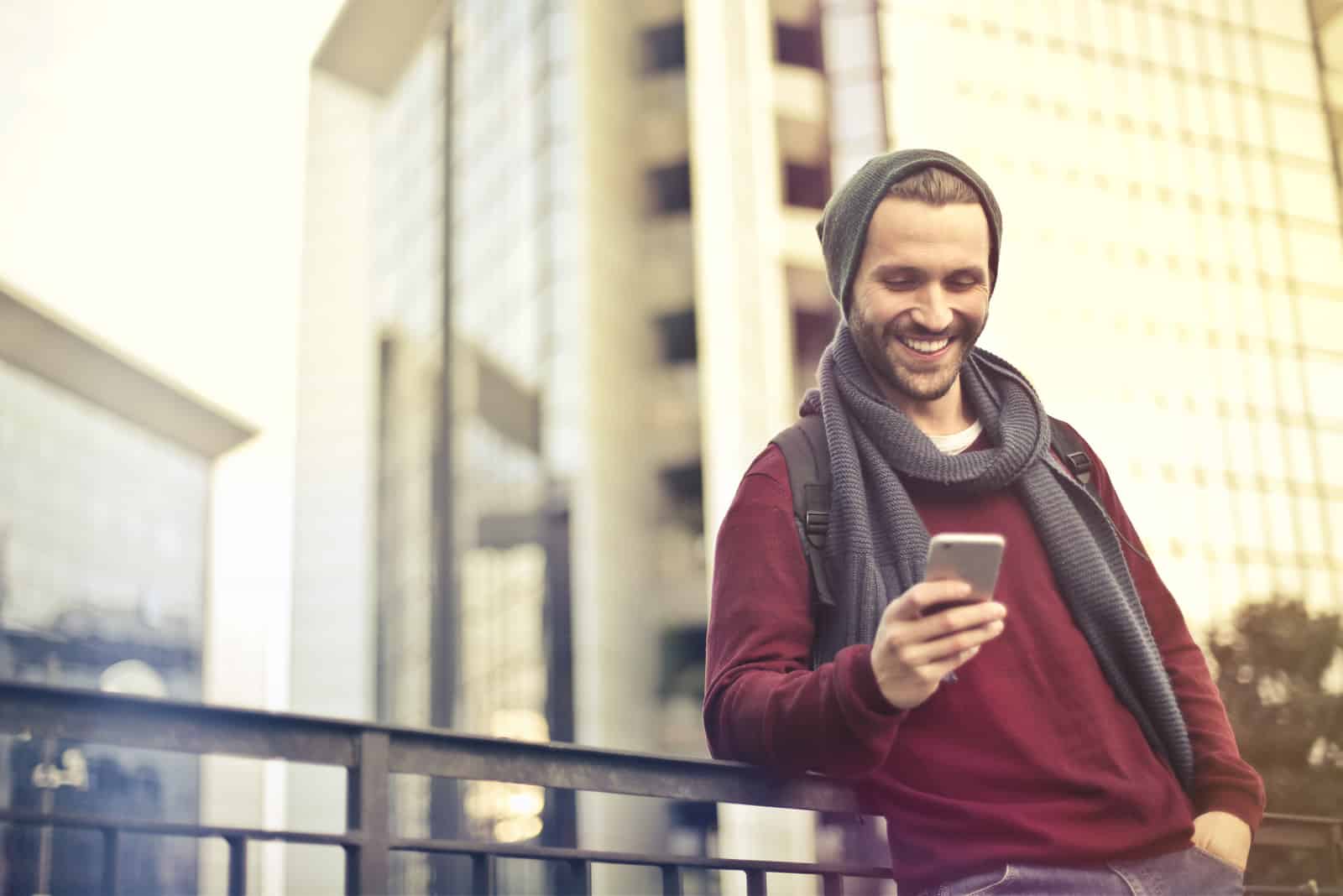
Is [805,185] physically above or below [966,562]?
above

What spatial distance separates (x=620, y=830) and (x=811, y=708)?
30400 millimetres

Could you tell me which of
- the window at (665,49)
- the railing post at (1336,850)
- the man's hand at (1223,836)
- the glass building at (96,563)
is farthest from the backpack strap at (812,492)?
the window at (665,49)

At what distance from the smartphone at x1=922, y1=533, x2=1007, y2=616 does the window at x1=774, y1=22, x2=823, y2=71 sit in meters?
33.6

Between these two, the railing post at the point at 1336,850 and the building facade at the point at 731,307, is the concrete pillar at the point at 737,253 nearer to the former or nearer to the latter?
the building facade at the point at 731,307

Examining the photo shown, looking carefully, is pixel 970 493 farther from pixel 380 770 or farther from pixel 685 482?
pixel 685 482

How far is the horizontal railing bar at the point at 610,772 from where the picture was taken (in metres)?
2.03

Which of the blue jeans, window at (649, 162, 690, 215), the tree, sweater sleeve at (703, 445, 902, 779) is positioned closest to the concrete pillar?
window at (649, 162, 690, 215)

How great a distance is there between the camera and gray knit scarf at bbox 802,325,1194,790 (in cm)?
216

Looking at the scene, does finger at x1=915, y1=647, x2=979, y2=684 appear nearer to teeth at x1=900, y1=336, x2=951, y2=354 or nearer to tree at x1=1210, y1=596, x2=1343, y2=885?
teeth at x1=900, y1=336, x2=951, y2=354

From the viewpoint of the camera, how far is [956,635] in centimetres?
181

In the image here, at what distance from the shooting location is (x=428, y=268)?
130 feet

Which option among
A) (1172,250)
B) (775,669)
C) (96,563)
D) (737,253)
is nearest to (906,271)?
(775,669)

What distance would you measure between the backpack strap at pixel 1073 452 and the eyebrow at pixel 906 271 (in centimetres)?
30

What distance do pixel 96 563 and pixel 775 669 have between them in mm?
18420
